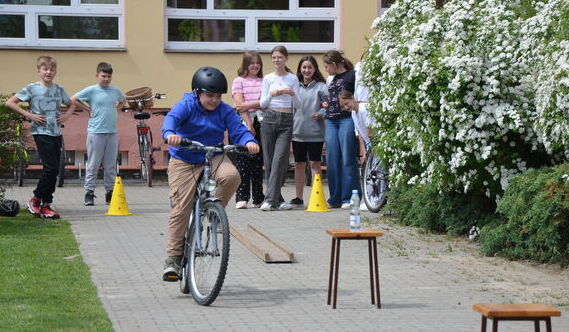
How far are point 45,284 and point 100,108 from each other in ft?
24.0

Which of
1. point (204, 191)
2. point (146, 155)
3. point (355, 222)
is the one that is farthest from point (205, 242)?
point (146, 155)

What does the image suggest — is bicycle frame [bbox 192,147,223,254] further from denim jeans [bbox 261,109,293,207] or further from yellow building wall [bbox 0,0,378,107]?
yellow building wall [bbox 0,0,378,107]

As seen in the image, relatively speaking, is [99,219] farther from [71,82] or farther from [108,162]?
[71,82]

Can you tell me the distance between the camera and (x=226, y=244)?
8.90 metres

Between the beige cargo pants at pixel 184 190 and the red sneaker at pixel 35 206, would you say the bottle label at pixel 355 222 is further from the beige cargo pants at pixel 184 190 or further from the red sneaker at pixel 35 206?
the red sneaker at pixel 35 206

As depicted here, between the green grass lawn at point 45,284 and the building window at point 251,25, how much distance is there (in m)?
7.87

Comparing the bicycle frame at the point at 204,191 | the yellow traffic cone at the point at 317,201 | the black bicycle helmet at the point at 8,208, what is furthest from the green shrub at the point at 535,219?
the black bicycle helmet at the point at 8,208

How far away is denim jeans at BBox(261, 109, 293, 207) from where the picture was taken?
16172 millimetres

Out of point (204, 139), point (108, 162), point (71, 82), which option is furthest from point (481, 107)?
point (71, 82)

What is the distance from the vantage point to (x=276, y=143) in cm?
1622

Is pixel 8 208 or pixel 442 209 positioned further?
pixel 8 208

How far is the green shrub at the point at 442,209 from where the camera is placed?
1274cm

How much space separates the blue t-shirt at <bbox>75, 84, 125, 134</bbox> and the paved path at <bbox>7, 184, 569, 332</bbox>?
287cm

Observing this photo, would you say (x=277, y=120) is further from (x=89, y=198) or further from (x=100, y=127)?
(x=89, y=198)
